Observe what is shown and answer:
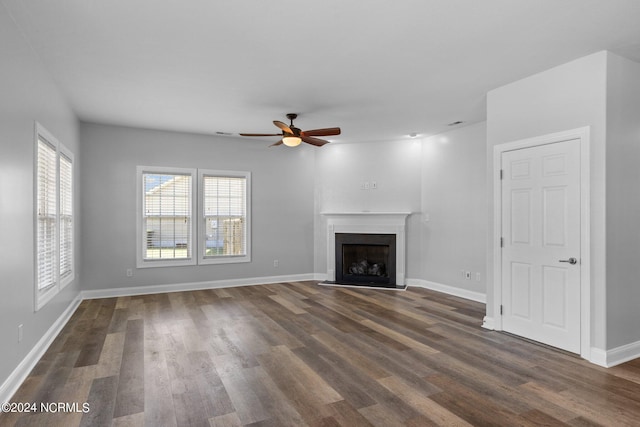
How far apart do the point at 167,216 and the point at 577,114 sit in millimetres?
5906

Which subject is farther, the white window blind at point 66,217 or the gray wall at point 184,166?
the gray wall at point 184,166

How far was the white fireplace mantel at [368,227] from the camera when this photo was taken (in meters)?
6.92

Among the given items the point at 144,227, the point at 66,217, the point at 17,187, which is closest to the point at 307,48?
the point at 17,187

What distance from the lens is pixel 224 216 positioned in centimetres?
688

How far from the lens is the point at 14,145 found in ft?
9.33

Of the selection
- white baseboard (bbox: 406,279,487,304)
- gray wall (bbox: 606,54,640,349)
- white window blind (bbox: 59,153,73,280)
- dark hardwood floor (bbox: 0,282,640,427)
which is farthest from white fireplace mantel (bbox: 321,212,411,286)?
white window blind (bbox: 59,153,73,280)

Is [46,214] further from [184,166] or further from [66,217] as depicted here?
[184,166]

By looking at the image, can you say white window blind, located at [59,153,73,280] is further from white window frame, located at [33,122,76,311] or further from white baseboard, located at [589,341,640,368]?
white baseboard, located at [589,341,640,368]

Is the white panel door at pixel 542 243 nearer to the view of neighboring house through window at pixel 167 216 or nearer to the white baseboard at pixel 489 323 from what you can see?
the white baseboard at pixel 489 323

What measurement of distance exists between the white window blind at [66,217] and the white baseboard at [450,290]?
5403 mm

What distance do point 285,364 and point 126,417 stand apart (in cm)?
129

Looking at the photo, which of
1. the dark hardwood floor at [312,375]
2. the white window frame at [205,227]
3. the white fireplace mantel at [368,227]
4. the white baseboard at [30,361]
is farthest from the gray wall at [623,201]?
the white window frame at [205,227]

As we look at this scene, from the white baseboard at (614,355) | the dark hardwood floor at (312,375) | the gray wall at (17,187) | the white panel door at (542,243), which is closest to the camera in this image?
the dark hardwood floor at (312,375)

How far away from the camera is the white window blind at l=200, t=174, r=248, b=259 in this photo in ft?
22.1
